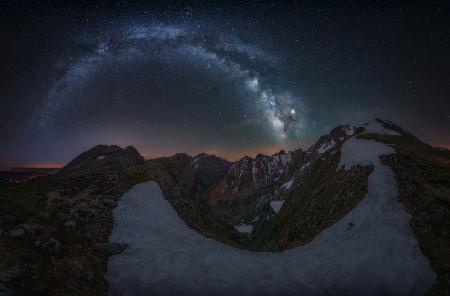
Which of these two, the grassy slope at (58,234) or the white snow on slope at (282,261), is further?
the white snow on slope at (282,261)

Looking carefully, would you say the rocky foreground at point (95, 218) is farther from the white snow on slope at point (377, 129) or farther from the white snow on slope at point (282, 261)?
the white snow on slope at point (377, 129)

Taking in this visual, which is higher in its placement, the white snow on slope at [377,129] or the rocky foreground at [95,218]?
the white snow on slope at [377,129]

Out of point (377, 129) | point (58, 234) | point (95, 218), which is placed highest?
point (377, 129)

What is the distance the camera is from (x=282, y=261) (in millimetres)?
20344

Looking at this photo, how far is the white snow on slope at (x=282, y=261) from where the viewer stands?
1653cm

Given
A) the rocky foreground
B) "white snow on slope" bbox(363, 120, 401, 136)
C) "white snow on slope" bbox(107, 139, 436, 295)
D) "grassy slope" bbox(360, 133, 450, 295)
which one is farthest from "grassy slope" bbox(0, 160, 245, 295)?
"white snow on slope" bbox(363, 120, 401, 136)

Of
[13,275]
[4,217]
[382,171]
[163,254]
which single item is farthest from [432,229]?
[4,217]

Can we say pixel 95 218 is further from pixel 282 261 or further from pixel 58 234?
pixel 282 261

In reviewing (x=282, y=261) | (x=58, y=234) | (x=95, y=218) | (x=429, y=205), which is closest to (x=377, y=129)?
(x=429, y=205)

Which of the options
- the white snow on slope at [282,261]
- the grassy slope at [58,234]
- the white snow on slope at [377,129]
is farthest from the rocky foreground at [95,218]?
the white snow on slope at [377,129]

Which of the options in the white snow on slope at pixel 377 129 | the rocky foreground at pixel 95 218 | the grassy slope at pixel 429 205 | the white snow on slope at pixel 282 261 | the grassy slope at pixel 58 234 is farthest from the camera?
the white snow on slope at pixel 377 129

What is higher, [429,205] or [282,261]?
[429,205]

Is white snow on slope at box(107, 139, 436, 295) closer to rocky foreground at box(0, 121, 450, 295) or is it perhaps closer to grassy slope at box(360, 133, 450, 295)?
grassy slope at box(360, 133, 450, 295)

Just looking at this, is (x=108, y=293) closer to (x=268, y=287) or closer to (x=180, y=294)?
(x=180, y=294)
